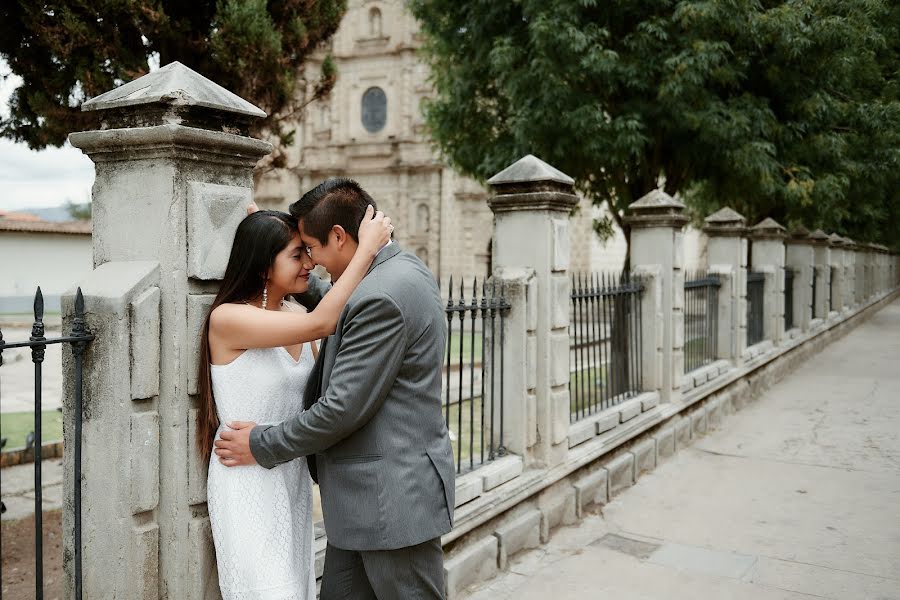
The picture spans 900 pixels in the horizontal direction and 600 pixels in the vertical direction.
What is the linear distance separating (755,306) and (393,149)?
24770mm

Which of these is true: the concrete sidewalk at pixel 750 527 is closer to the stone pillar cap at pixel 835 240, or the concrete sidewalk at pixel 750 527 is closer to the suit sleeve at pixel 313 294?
the suit sleeve at pixel 313 294

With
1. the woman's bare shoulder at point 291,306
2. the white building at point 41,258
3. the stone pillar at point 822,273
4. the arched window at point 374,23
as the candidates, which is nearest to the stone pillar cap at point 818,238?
the stone pillar at point 822,273

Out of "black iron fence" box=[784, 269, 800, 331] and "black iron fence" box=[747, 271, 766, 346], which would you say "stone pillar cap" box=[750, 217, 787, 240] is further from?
"black iron fence" box=[784, 269, 800, 331]

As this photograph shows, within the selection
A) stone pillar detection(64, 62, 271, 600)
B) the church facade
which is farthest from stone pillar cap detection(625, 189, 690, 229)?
the church facade

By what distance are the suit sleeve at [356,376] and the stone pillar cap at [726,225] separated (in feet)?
26.9

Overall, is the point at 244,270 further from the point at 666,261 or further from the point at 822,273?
the point at 822,273

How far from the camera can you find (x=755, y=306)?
440 inches

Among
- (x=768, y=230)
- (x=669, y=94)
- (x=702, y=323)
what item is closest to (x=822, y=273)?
(x=768, y=230)

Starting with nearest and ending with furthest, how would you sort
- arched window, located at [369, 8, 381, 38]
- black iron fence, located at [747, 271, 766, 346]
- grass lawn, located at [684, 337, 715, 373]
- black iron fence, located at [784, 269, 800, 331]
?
grass lawn, located at [684, 337, 715, 373] < black iron fence, located at [747, 271, 766, 346] < black iron fence, located at [784, 269, 800, 331] < arched window, located at [369, 8, 381, 38]

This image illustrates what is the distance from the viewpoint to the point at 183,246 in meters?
2.61

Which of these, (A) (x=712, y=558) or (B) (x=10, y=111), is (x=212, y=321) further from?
(B) (x=10, y=111)

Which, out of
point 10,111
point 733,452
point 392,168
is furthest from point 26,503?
point 392,168

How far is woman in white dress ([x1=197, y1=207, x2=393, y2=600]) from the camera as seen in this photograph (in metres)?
2.49

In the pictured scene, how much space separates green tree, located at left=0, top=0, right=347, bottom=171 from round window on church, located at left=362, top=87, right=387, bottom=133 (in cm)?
2931
